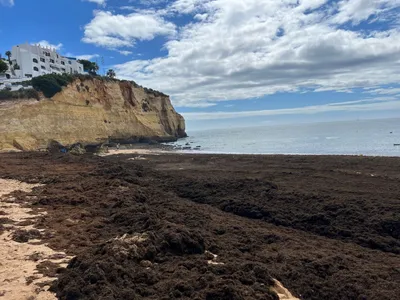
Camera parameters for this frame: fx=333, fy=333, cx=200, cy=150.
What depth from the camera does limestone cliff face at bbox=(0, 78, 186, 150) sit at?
33688mm

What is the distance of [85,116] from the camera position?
4316cm

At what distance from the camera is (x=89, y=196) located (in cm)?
1005

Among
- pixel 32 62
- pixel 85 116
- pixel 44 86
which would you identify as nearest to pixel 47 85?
pixel 44 86

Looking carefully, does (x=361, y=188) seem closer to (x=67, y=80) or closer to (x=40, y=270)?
(x=40, y=270)

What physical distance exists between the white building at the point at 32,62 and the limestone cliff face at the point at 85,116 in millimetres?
15475

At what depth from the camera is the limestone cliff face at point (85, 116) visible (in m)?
33.7

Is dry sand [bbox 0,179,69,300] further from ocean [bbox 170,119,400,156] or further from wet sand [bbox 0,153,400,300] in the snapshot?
ocean [bbox 170,119,400,156]

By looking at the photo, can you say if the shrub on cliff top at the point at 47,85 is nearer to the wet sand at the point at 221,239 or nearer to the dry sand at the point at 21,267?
the wet sand at the point at 221,239

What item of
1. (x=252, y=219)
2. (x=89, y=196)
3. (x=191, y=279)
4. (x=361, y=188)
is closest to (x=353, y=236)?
(x=252, y=219)

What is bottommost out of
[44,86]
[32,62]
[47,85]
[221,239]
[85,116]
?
[221,239]

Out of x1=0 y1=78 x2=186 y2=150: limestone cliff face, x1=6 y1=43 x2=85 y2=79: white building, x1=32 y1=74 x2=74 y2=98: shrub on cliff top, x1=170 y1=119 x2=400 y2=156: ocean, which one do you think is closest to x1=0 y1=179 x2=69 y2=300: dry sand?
x1=0 y1=78 x2=186 y2=150: limestone cliff face

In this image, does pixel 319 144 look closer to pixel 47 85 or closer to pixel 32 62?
pixel 47 85

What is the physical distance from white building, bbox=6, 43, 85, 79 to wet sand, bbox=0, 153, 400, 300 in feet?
167

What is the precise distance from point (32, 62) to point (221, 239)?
61958mm
